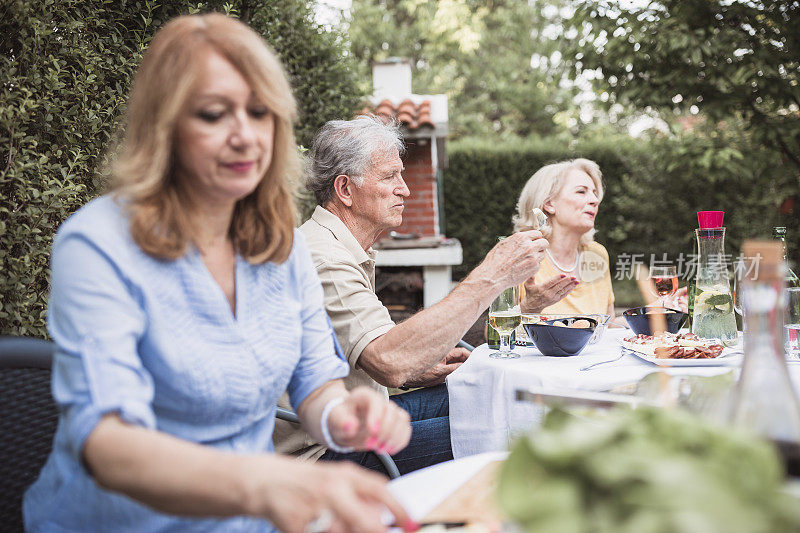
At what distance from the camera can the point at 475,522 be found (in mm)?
933

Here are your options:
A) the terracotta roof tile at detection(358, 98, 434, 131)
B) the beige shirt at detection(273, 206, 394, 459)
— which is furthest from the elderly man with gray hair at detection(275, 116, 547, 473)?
the terracotta roof tile at detection(358, 98, 434, 131)

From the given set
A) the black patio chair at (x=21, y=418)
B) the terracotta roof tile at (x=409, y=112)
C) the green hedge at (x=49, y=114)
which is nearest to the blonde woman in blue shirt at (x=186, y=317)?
the black patio chair at (x=21, y=418)

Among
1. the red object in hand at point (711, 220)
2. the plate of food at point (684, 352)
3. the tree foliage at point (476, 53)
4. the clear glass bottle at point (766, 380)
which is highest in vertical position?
the tree foliage at point (476, 53)

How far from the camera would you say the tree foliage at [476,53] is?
2011cm

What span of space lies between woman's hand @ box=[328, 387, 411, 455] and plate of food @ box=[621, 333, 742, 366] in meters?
1.01

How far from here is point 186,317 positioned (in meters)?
1.26

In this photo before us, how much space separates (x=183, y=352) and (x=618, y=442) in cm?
80

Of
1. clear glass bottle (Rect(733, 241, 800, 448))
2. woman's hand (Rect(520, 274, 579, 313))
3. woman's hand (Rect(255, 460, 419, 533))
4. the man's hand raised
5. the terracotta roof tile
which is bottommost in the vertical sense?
the man's hand raised

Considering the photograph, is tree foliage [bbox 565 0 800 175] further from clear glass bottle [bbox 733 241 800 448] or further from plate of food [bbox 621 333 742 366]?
clear glass bottle [bbox 733 241 800 448]

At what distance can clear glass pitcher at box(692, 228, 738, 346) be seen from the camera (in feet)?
7.63

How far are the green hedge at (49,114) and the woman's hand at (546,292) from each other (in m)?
1.82

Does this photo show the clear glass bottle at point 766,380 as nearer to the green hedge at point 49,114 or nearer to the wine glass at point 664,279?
the wine glass at point 664,279

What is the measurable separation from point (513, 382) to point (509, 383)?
0.06 feet

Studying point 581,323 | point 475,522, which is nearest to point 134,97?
point 475,522
